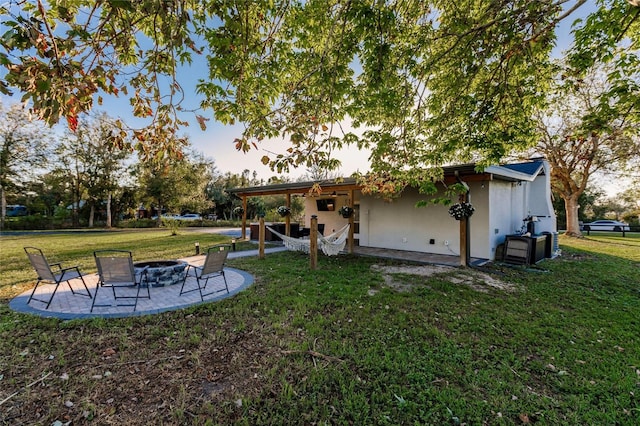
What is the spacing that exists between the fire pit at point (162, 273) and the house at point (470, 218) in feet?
13.9

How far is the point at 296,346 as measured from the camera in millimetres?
2895

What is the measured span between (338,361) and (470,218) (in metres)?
6.76

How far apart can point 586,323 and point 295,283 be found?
14.2 ft

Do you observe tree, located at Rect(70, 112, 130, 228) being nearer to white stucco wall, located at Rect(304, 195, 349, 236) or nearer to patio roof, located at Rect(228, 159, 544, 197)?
patio roof, located at Rect(228, 159, 544, 197)

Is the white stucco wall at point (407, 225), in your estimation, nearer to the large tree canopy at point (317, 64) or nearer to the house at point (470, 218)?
the house at point (470, 218)

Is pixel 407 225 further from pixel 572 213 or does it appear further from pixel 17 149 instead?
pixel 17 149

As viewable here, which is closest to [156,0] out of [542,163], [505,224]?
[505,224]

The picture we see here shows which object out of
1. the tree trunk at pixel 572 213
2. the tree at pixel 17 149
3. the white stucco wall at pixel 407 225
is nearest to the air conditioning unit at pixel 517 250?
the white stucco wall at pixel 407 225

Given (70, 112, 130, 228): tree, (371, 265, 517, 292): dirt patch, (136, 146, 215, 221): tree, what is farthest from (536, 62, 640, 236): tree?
(70, 112, 130, 228): tree

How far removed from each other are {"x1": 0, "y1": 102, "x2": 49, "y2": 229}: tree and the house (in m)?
18.9

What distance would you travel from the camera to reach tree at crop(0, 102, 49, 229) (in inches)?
680

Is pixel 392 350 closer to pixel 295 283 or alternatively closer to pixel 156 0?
pixel 295 283

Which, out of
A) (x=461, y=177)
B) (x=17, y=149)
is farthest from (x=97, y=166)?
(x=461, y=177)

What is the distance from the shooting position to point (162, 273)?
15.6 feet
